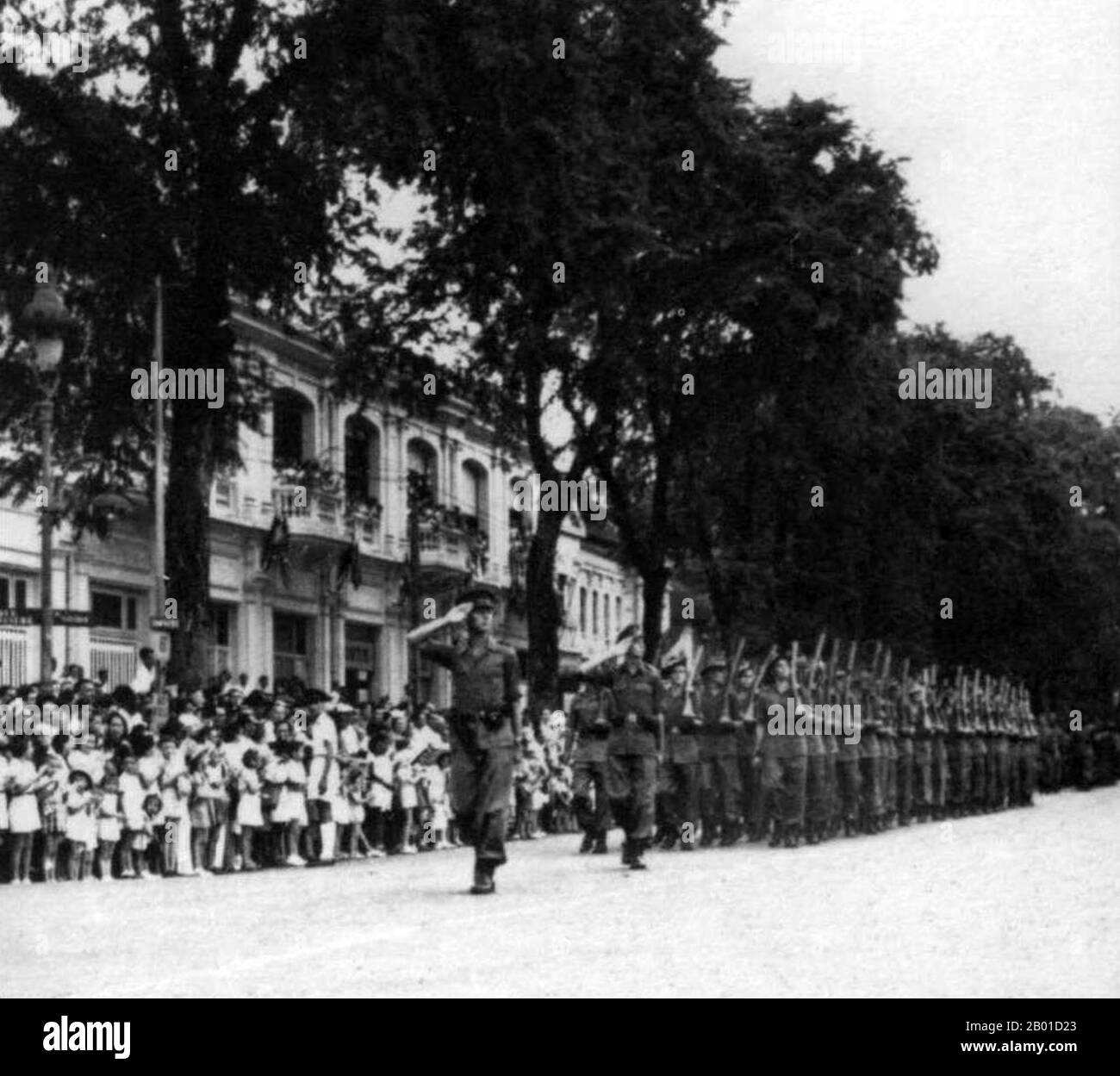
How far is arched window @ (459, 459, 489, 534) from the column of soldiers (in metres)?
22.6

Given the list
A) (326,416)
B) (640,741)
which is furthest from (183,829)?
(326,416)

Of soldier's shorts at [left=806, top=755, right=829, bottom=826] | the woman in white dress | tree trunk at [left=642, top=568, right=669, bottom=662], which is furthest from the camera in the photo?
tree trunk at [left=642, top=568, right=669, bottom=662]

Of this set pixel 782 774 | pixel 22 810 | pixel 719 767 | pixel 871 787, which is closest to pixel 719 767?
pixel 719 767

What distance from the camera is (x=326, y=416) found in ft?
148

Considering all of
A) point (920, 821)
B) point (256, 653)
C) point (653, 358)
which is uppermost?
point (653, 358)

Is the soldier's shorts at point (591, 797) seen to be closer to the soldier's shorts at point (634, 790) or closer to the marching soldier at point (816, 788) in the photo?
the soldier's shorts at point (634, 790)

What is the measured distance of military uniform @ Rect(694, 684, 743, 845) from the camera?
2445 cm

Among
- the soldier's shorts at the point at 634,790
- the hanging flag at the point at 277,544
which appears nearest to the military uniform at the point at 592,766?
the soldier's shorts at the point at 634,790

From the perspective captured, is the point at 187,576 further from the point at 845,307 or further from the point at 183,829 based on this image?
the point at 845,307

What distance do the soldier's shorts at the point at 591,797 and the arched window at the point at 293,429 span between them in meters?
16.9

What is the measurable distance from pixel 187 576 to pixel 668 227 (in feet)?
37.9

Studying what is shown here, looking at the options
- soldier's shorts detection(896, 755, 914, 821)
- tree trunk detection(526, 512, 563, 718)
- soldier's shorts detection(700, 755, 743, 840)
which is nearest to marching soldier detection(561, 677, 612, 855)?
soldier's shorts detection(700, 755, 743, 840)

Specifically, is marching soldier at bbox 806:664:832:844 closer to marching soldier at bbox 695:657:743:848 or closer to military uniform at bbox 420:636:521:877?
marching soldier at bbox 695:657:743:848

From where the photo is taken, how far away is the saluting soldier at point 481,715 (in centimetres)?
1612
